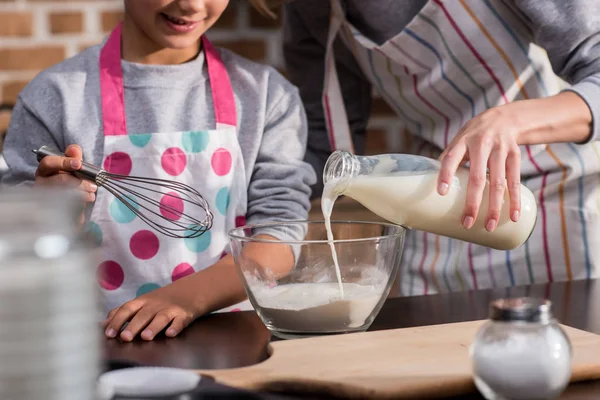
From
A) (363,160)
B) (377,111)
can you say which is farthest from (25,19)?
(363,160)

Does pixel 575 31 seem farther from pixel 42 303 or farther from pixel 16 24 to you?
pixel 16 24

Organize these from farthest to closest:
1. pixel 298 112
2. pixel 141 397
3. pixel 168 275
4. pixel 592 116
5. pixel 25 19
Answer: pixel 25 19, pixel 298 112, pixel 168 275, pixel 592 116, pixel 141 397

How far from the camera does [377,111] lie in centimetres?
242

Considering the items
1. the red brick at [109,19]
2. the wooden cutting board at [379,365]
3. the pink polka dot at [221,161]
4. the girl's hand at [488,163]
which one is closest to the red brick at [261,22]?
the red brick at [109,19]

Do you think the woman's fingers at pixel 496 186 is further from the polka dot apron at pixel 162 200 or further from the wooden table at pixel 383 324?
the polka dot apron at pixel 162 200

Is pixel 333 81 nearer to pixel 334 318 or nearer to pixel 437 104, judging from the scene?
pixel 437 104

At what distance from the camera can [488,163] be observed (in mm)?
1015

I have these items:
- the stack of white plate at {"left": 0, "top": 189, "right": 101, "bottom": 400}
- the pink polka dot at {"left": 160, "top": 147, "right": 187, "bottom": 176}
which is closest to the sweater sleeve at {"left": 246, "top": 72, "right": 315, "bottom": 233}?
the pink polka dot at {"left": 160, "top": 147, "right": 187, "bottom": 176}

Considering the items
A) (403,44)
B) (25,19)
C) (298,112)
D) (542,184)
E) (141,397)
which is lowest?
(141,397)

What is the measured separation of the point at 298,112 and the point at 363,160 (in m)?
0.42

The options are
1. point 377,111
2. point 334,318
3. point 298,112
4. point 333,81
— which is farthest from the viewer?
point 377,111

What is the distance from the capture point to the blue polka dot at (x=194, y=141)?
4.14ft

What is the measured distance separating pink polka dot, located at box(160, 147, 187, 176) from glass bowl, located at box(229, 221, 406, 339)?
14.9 inches

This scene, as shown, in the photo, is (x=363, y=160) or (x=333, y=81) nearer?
(x=363, y=160)
